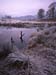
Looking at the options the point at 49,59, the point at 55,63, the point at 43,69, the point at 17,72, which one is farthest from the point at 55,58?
the point at 17,72

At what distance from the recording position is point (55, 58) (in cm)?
848

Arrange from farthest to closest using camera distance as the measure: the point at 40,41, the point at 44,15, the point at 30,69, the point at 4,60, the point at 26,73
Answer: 1. the point at 44,15
2. the point at 40,41
3. the point at 4,60
4. the point at 30,69
5. the point at 26,73

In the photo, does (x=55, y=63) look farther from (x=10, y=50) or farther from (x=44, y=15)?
(x=44, y=15)

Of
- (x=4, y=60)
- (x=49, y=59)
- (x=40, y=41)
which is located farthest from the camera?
(x=40, y=41)

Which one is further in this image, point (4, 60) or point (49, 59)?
point (49, 59)

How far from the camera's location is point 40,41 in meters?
13.9

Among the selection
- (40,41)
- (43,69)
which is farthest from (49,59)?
(40,41)

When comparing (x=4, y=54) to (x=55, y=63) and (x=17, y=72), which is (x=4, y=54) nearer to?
(x=17, y=72)

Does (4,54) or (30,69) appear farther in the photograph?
(4,54)

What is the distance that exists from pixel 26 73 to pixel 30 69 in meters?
0.45

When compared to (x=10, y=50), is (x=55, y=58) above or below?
below

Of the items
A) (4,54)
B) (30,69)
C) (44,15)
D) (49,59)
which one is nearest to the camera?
(30,69)

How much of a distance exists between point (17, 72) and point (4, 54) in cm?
193

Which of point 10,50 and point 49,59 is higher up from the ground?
point 10,50
